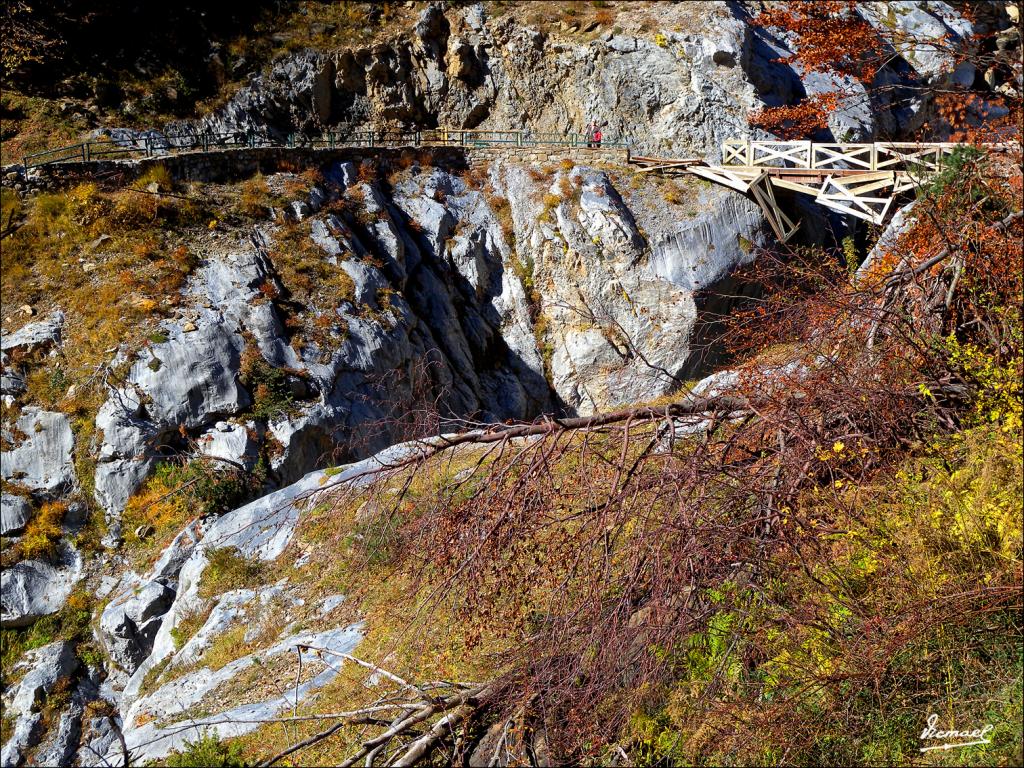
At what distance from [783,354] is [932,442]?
2183mm

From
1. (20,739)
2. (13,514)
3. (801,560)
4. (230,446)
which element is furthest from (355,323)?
(801,560)

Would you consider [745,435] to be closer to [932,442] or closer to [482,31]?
[932,442]

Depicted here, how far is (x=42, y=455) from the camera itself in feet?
53.1

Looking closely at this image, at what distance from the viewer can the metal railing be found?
22.3m

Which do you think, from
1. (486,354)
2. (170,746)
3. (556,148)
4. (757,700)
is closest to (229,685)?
(170,746)

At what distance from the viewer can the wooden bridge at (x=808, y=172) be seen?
22.0 metres

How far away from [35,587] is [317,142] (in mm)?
15679

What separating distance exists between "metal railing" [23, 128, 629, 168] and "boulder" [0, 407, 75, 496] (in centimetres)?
842

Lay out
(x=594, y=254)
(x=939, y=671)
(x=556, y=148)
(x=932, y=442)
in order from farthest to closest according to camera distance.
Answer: (x=556, y=148), (x=594, y=254), (x=932, y=442), (x=939, y=671)

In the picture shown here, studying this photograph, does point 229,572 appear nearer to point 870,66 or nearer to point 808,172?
point 870,66

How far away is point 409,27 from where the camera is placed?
1109 inches

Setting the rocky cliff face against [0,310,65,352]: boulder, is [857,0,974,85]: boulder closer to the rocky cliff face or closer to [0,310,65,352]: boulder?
the rocky cliff face

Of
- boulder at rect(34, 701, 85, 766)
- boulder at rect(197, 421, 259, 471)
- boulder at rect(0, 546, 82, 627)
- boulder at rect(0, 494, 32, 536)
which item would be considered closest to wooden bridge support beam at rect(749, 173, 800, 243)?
boulder at rect(197, 421, 259, 471)

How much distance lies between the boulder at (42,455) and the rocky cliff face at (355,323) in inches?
2.0
